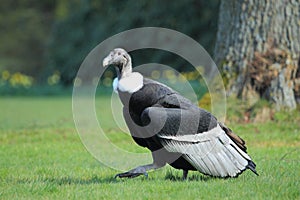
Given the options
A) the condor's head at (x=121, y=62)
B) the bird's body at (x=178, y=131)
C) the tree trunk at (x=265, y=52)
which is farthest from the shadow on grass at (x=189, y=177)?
the tree trunk at (x=265, y=52)

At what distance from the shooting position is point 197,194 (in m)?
6.26

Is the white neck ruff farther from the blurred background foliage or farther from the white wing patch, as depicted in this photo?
the blurred background foliage

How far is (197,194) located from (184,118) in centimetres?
83

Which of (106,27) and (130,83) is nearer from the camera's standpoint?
(130,83)

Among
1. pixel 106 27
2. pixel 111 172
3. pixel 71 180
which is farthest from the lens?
pixel 106 27

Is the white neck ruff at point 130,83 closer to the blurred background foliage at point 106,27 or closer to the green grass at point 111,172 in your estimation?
the green grass at point 111,172

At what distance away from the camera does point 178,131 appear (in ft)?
22.2

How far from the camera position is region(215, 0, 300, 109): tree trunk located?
38.9 ft

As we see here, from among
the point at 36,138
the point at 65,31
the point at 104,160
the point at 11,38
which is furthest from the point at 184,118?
the point at 11,38

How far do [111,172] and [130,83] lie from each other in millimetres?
1661

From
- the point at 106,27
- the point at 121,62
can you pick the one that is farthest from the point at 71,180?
the point at 106,27

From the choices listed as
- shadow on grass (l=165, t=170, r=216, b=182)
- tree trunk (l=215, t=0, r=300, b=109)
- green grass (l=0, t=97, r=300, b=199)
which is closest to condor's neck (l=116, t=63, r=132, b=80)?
green grass (l=0, t=97, r=300, b=199)

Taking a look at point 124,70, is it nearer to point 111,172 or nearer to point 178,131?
point 178,131

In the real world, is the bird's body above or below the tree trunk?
below
